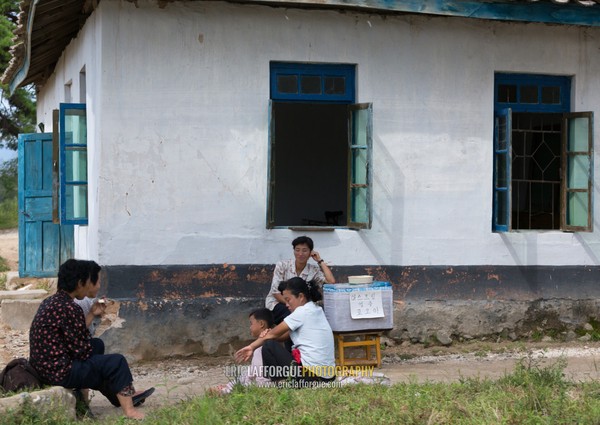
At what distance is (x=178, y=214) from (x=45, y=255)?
3.51 metres

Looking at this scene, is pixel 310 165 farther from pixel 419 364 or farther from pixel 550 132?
pixel 419 364

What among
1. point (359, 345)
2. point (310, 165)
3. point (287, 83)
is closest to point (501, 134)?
point (287, 83)

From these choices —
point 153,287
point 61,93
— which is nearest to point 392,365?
point 153,287

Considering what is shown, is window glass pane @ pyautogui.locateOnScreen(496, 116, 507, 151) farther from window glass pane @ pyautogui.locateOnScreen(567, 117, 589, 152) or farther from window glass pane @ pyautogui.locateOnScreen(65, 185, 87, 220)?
window glass pane @ pyautogui.locateOnScreen(65, 185, 87, 220)

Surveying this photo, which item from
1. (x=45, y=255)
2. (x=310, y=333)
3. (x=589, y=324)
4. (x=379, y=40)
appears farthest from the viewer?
(x=45, y=255)

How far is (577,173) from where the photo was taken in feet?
32.0

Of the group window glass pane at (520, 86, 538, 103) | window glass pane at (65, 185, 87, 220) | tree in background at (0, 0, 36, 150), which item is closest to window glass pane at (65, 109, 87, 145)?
window glass pane at (65, 185, 87, 220)

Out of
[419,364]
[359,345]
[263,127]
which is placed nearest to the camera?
A: [359,345]

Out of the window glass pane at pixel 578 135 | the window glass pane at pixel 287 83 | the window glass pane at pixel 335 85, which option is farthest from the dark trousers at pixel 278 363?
the window glass pane at pixel 578 135

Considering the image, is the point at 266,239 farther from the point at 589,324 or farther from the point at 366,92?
the point at 589,324

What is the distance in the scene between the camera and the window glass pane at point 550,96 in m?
9.83

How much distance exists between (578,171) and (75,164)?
531cm

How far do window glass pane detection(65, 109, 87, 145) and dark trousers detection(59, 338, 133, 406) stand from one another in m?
3.41

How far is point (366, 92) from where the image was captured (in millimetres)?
9078
